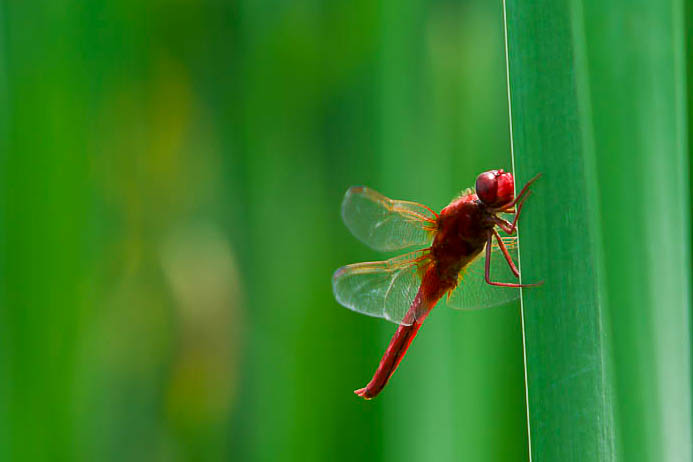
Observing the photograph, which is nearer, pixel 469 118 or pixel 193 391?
pixel 469 118

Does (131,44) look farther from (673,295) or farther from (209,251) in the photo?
(673,295)

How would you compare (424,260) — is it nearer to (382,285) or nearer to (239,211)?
(382,285)

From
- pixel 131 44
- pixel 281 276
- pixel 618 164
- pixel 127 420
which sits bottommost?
pixel 127 420

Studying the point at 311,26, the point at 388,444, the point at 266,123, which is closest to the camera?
the point at 388,444

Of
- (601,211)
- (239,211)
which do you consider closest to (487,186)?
(601,211)

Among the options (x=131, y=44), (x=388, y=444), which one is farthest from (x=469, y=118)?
(x=131, y=44)

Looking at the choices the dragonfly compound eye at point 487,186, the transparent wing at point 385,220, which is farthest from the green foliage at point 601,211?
the transparent wing at point 385,220
